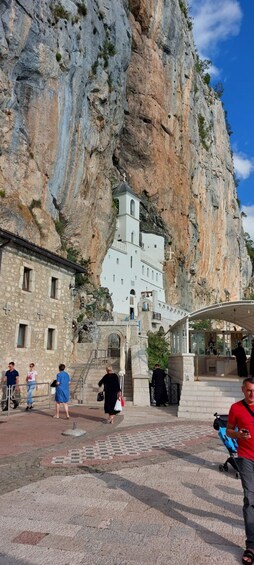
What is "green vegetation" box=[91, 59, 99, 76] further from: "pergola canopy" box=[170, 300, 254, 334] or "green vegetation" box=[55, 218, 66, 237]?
"pergola canopy" box=[170, 300, 254, 334]

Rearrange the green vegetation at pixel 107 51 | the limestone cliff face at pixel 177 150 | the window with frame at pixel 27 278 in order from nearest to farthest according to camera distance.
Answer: the window with frame at pixel 27 278 → the green vegetation at pixel 107 51 → the limestone cliff face at pixel 177 150

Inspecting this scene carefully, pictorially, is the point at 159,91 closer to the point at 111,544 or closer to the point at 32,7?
the point at 32,7

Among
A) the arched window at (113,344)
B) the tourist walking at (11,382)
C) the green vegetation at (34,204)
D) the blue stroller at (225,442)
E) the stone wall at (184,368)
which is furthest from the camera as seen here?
the arched window at (113,344)

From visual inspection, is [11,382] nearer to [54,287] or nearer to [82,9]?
[54,287]

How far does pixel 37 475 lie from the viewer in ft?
19.6

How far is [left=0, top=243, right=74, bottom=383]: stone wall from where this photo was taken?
16328 millimetres

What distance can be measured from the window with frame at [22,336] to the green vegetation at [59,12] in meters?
22.1

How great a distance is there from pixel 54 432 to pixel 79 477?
12.4ft

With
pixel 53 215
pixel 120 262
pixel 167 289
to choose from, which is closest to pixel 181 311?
pixel 167 289

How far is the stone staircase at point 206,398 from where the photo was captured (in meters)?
12.5

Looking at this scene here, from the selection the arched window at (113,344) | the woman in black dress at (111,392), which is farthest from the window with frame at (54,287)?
the arched window at (113,344)

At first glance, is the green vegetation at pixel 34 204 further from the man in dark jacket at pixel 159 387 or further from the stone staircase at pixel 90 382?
the man in dark jacket at pixel 159 387

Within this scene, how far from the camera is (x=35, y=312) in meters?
18.3

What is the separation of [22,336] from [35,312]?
1.26m
